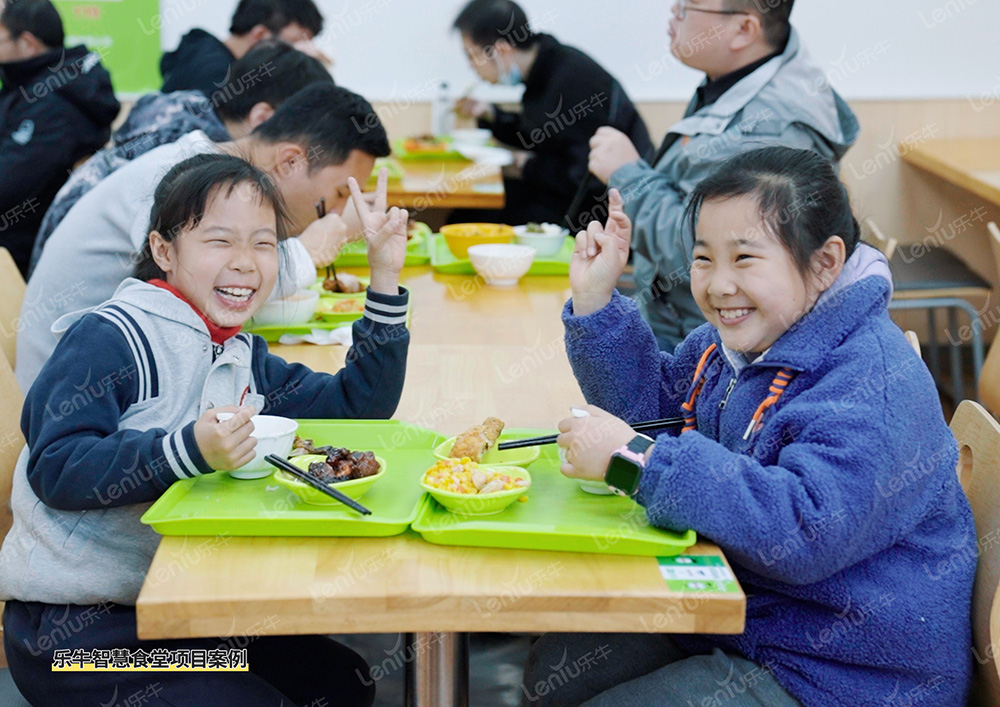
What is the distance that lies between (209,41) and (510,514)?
3369 mm

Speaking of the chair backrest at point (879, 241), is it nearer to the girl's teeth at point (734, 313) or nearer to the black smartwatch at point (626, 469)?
the girl's teeth at point (734, 313)

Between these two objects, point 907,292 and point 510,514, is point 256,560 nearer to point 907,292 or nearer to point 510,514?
point 510,514

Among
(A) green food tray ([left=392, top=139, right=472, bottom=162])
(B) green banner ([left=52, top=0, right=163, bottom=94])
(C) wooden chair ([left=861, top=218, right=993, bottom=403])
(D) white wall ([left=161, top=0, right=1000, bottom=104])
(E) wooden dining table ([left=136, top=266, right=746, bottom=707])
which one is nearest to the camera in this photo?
(E) wooden dining table ([left=136, top=266, right=746, bottom=707])

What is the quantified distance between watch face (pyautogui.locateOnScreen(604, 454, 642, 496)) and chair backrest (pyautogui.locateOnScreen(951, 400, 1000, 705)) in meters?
0.44

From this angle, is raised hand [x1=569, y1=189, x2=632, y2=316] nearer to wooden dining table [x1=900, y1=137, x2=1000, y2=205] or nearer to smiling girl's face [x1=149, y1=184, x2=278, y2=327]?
smiling girl's face [x1=149, y1=184, x2=278, y2=327]

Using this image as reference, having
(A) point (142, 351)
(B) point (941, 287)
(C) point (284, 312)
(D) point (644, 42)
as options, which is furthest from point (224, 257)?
(D) point (644, 42)

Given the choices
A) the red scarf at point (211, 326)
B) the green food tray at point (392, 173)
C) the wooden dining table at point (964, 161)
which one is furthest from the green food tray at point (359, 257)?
the wooden dining table at point (964, 161)

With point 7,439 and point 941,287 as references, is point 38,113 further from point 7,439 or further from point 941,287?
point 941,287

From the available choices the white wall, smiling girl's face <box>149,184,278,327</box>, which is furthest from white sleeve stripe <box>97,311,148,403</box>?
the white wall

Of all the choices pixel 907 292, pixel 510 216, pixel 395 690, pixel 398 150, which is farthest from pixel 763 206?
pixel 398 150

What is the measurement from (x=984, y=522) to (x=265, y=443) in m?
0.95

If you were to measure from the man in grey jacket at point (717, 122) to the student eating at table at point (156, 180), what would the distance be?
71 cm

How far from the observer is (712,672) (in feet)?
4.19

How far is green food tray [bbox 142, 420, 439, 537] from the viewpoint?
115 cm
